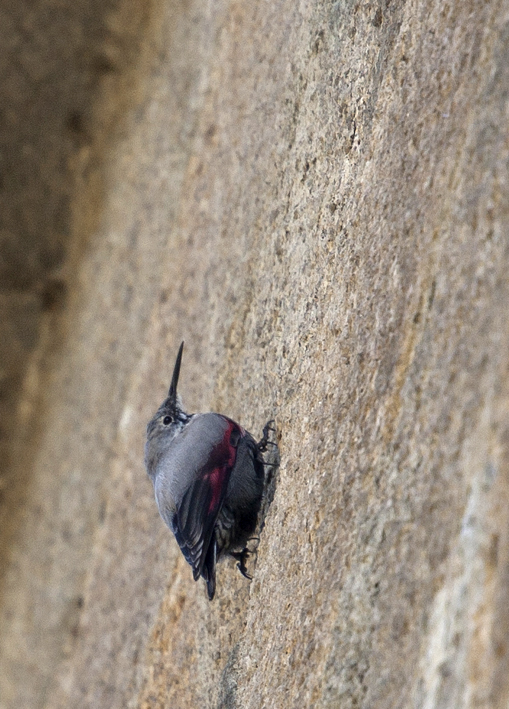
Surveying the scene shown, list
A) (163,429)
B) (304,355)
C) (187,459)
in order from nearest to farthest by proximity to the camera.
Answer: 1. (304,355)
2. (187,459)
3. (163,429)

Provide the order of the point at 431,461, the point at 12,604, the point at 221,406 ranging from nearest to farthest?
the point at 431,461 → the point at 221,406 → the point at 12,604

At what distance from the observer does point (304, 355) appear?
8.60 ft

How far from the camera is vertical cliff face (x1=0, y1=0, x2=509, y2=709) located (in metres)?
1.68

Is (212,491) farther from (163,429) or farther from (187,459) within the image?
(163,429)

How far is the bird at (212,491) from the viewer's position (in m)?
2.62

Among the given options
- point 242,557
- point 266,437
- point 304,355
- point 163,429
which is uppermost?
point 304,355

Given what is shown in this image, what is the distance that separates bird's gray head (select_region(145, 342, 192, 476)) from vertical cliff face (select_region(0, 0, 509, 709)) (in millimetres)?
221

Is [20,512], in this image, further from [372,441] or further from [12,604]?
[372,441]

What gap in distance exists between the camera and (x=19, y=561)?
19.7 feet

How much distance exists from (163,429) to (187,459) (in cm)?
39

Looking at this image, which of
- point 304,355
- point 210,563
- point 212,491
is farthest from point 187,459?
point 304,355

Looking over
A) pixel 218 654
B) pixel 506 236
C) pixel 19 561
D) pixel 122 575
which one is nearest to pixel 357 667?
pixel 506 236

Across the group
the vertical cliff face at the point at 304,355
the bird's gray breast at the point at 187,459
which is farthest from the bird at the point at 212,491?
the vertical cliff face at the point at 304,355

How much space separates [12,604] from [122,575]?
A: 1982mm
